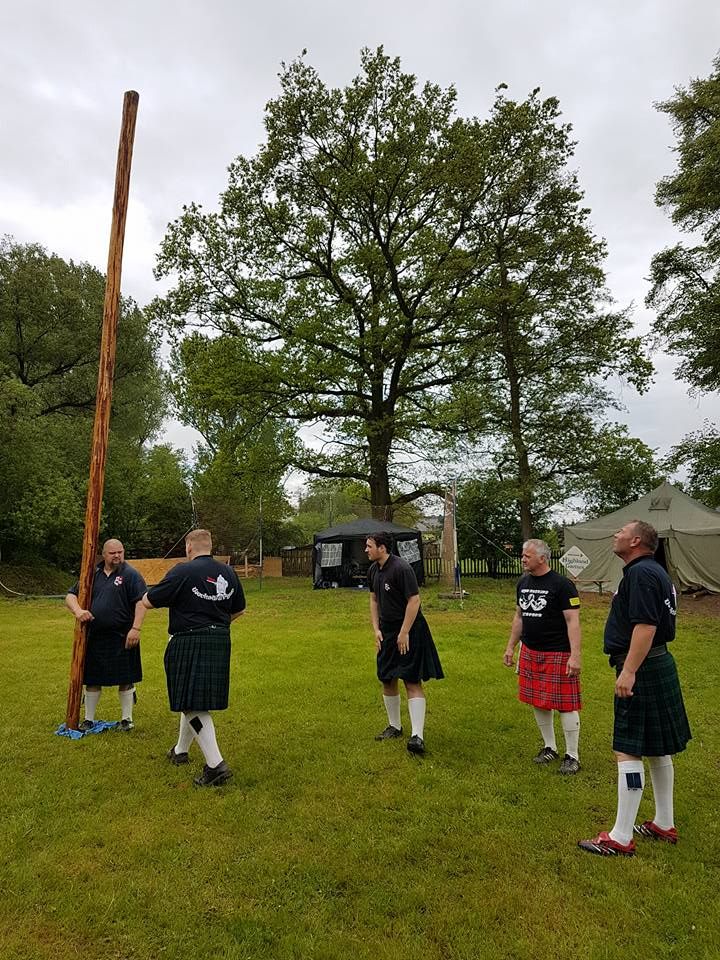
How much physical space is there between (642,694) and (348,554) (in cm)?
1586

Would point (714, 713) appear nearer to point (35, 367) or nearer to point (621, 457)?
point (621, 457)

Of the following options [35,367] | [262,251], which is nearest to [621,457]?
[262,251]

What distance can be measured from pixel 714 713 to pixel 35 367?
22748mm

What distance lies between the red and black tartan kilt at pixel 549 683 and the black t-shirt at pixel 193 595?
83.0 inches

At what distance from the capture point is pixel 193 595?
3.78m

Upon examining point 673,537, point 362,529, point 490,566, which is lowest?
point 490,566

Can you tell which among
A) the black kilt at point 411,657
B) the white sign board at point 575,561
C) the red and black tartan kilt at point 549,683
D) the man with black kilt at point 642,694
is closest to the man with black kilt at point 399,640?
the black kilt at point 411,657

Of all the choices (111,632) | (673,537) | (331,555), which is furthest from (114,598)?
(673,537)

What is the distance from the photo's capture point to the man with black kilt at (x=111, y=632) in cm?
464

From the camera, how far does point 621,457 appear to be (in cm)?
1780

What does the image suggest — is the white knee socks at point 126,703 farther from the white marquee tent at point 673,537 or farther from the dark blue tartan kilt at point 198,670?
the white marquee tent at point 673,537

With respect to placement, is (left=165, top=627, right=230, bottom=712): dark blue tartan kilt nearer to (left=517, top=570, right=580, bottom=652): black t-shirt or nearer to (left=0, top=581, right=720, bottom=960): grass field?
(left=0, top=581, right=720, bottom=960): grass field

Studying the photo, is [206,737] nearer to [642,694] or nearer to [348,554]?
[642,694]

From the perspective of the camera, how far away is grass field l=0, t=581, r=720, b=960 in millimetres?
2250
